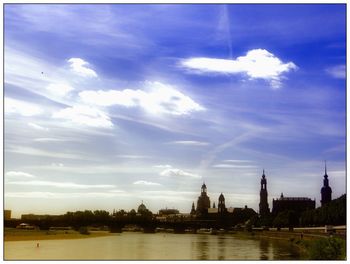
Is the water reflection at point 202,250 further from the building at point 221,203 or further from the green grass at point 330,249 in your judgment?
the green grass at point 330,249

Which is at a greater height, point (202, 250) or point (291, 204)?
point (291, 204)

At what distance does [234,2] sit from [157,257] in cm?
1654

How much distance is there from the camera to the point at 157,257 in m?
27.5

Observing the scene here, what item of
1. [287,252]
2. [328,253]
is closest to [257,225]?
[287,252]

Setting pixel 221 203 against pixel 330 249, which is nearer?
pixel 330 249

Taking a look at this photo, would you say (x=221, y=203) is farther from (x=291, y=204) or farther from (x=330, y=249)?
(x=330, y=249)

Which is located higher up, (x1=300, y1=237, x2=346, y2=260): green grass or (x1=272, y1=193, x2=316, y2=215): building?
(x1=300, y1=237, x2=346, y2=260): green grass

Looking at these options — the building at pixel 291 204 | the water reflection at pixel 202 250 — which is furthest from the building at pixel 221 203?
the building at pixel 291 204

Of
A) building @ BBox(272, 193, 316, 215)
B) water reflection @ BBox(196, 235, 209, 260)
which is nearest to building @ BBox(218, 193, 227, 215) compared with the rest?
water reflection @ BBox(196, 235, 209, 260)

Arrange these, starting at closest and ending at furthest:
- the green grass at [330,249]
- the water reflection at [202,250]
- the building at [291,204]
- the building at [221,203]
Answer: the green grass at [330,249], the water reflection at [202,250], the building at [221,203], the building at [291,204]

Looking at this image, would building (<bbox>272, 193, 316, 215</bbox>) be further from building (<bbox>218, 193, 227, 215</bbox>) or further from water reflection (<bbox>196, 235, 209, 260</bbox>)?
water reflection (<bbox>196, 235, 209, 260</bbox>)

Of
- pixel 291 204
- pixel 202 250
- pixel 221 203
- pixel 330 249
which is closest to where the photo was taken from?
pixel 330 249

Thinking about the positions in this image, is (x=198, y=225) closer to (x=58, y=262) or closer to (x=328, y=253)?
(x=328, y=253)

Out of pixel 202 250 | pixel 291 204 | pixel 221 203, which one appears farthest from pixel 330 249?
pixel 291 204
